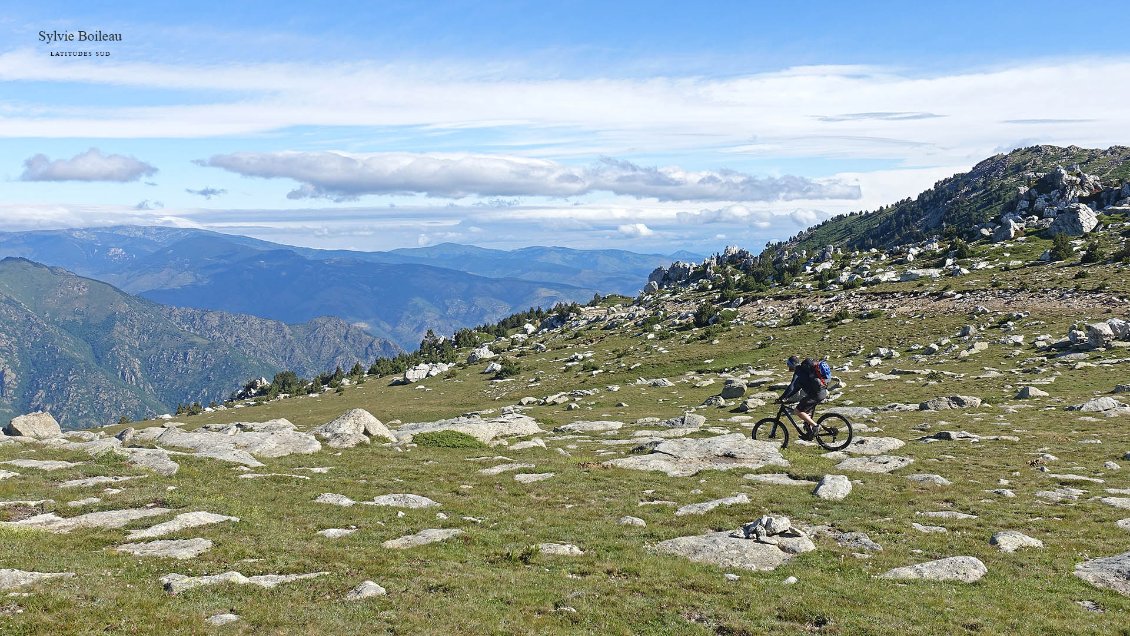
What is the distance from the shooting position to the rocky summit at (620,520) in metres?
11.9

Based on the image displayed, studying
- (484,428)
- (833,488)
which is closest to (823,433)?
(833,488)

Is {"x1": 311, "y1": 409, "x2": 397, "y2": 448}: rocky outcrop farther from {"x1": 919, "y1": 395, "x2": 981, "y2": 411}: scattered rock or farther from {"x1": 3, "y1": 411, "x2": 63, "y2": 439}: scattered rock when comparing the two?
{"x1": 919, "y1": 395, "x2": 981, "y2": 411}: scattered rock

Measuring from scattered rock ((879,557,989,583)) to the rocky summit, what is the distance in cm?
6

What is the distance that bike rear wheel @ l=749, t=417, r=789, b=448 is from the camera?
29984 millimetres

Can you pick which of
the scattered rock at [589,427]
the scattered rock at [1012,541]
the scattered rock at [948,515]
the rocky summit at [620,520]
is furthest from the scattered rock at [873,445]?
the scattered rock at [589,427]

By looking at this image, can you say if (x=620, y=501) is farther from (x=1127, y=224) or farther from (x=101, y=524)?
(x=1127, y=224)

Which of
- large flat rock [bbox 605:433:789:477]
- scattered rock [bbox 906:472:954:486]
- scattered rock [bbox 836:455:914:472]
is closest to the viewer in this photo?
scattered rock [bbox 906:472:954:486]

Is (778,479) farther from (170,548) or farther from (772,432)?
(170,548)

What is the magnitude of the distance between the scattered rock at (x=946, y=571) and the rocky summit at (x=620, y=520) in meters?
0.06

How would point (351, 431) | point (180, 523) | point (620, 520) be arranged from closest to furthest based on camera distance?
point (180, 523)
point (620, 520)
point (351, 431)

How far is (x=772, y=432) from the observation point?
30.3 metres

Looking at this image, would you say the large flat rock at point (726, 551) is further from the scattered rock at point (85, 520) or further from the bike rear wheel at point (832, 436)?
the bike rear wheel at point (832, 436)

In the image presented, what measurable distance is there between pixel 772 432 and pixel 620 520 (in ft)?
45.7

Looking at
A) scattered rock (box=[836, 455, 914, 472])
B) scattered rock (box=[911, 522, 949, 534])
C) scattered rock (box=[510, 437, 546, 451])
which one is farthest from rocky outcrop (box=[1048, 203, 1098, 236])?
scattered rock (box=[911, 522, 949, 534])
